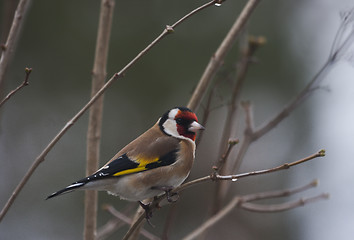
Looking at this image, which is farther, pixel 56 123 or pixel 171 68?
pixel 171 68

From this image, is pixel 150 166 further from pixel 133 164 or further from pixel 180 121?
pixel 180 121

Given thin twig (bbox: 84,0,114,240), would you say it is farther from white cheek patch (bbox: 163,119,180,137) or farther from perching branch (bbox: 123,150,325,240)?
white cheek patch (bbox: 163,119,180,137)

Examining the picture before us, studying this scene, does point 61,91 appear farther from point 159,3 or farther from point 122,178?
point 122,178

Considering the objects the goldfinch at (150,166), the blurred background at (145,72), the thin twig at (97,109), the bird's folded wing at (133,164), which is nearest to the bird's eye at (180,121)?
the goldfinch at (150,166)

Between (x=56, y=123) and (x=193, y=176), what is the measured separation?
102 inches

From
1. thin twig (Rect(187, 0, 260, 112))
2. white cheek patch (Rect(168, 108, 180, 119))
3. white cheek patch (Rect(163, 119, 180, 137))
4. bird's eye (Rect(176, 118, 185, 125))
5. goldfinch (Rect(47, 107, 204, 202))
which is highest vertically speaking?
thin twig (Rect(187, 0, 260, 112))

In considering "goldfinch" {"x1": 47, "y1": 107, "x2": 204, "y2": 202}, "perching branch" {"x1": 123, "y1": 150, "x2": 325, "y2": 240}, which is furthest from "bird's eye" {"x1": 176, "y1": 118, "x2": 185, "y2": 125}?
"perching branch" {"x1": 123, "y1": 150, "x2": 325, "y2": 240}

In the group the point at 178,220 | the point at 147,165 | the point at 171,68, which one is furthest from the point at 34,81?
the point at 147,165

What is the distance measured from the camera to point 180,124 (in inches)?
144

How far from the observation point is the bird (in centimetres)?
314

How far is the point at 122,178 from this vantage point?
3.18m

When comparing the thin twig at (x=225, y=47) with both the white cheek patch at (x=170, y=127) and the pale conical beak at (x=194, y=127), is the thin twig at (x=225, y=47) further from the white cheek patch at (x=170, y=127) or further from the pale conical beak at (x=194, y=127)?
the white cheek patch at (x=170, y=127)

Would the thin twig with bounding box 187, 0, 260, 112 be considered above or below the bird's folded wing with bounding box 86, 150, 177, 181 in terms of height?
above

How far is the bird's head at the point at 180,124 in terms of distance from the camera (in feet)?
11.6
